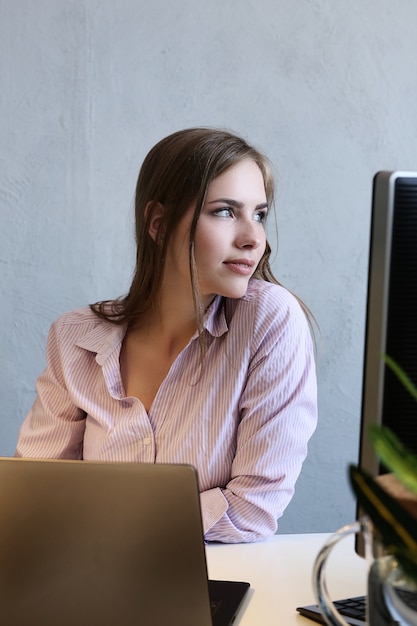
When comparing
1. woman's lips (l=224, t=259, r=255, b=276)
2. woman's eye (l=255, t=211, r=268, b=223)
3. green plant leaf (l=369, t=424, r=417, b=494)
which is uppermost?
green plant leaf (l=369, t=424, r=417, b=494)

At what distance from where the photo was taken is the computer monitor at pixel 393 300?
0.73 metres

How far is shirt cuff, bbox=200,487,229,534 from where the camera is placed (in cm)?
136

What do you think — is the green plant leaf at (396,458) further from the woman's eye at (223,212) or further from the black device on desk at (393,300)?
the woman's eye at (223,212)

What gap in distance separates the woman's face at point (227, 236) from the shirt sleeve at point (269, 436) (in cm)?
10

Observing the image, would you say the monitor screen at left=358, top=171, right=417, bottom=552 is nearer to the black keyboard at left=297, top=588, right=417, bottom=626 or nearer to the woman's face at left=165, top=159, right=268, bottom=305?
the black keyboard at left=297, top=588, right=417, bottom=626

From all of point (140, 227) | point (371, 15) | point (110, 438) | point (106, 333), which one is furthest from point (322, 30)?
point (110, 438)

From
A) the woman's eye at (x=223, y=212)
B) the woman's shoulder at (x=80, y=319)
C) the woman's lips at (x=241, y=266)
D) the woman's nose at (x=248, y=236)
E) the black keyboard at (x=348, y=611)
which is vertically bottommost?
the black keyboard at (x=348, y=611)

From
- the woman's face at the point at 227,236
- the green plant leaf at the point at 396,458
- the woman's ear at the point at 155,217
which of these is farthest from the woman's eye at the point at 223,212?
the green plant leaf at the point at 396,458

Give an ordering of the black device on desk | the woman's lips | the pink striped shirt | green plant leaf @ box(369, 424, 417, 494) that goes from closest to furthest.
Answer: green plant leaf @ box(369, 424, 417, 494) < the black device on desk < the pink striped shirt < the woman's lips

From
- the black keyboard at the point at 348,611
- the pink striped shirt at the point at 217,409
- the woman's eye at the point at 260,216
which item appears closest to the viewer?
the black keyboard at the point at 348,611

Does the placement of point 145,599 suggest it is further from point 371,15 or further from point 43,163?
point 371,15

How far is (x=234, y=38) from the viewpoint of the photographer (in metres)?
2.43

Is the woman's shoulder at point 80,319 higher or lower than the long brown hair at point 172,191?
lower

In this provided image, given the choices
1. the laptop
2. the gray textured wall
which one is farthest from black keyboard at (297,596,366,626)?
the gray textured wall
